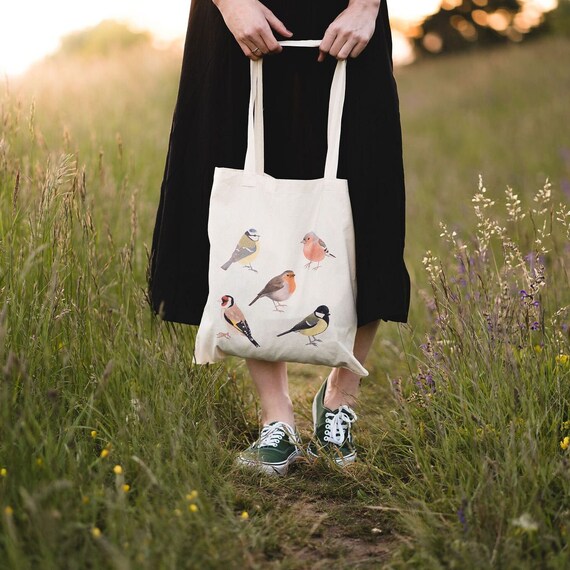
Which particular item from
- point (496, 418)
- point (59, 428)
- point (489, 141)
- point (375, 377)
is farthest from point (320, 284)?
point (489, 141)

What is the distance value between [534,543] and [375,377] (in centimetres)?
162

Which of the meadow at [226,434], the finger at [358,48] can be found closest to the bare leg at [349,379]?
the meadow at [226,434]

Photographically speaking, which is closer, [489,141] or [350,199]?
[350,199]

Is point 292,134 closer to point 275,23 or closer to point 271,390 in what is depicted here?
point 275,23

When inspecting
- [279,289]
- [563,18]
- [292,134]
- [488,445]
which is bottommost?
[488,445]

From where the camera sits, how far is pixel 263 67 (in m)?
2.16

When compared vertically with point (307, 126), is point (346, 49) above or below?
above

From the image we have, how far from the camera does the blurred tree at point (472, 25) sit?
23000 mm

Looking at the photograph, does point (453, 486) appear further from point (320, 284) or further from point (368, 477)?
point (320, 284)

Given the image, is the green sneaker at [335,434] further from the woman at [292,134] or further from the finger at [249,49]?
the finger at [249,49]

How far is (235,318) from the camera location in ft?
6.77

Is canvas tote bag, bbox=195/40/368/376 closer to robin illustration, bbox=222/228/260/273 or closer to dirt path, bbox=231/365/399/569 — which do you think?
robin illustration, bbox=222/228/260/273

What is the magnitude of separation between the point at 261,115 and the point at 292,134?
12cm

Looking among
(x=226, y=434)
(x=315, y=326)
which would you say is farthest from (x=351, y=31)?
(x=226, y=434)
